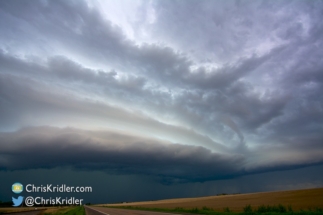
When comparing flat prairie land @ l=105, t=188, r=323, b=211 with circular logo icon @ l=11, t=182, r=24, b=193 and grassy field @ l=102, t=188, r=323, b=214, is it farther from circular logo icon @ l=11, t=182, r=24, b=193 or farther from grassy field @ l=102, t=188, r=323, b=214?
circular logo icon @ l=11, t=182, r=24, b=193

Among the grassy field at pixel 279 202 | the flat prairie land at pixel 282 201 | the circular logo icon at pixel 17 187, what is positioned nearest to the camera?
the grassy field at pixel 279 202

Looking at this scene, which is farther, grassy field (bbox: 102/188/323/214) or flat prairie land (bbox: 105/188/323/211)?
flat prairie land (bbox: 105/188/323/211)

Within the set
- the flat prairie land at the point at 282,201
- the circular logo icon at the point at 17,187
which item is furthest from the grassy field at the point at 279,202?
the circular logo icon at the point at 17,187

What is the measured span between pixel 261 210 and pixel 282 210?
3.19m

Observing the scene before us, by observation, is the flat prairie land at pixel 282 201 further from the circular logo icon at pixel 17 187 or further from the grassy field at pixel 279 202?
the circular logo icon at pixel 17 187

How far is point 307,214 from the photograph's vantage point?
97.3 feet

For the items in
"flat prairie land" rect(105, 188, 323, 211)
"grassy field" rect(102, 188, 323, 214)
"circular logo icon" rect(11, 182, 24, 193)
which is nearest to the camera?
"grassy field" rect(102, 188, 323, 214)

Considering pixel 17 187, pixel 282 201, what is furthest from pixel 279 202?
pixel 17 187

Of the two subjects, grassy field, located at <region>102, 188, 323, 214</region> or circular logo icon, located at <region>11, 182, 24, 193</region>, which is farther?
circular logo icon, located at <region>11, 182, 24, 193</region>

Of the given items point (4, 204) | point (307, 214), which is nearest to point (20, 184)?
point (307, 214)

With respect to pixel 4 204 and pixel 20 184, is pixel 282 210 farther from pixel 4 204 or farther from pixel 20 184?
pixel 4 204

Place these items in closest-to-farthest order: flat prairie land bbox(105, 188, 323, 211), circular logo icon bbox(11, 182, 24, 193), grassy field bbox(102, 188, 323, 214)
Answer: grassy field bbox(102, 188, 323, 214)
flat prairie land bbox(105, 188, 323, 211)
circular logo icon bbox(11, 182, 24, 193)

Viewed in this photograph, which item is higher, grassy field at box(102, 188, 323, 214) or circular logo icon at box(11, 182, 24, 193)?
circular logo icon at box(11, 182, 24, 193)

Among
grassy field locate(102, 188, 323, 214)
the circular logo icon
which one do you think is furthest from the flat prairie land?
the circular logo icon
